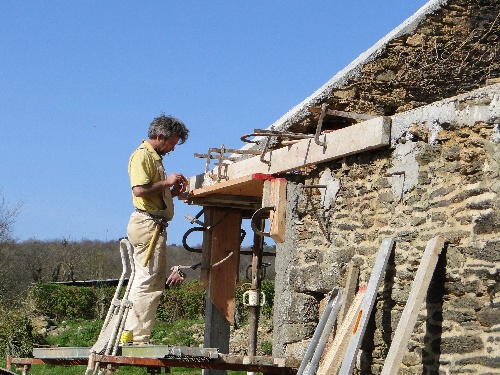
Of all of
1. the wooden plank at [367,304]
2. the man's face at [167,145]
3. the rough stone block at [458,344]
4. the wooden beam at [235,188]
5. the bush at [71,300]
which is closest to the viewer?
the rough stone block at [458,344]

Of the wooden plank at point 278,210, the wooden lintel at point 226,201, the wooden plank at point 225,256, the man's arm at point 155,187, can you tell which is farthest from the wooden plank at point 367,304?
the wooden plank at point 225,256

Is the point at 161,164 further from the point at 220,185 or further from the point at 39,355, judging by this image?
the point at 39,355

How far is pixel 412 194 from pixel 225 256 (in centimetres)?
376

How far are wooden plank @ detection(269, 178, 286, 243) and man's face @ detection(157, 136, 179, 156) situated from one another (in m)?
0.99

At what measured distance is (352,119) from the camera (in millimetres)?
8156

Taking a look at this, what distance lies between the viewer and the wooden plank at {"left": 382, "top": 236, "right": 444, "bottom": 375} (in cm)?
602

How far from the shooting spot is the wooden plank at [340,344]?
6.65 metres

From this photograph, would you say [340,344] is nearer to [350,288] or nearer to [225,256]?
[350,288]

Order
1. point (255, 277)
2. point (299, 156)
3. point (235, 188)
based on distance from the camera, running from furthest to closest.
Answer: point (255, 277)
point (235, 188)
point (299, 156)

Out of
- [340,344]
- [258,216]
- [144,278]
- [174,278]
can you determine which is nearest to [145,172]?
[144,278]

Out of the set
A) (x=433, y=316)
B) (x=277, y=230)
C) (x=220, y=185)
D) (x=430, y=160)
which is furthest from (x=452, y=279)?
(x=220, y=185)

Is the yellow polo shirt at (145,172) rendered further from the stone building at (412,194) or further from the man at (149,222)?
the stone building at (412,194)

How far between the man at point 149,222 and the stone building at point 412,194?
1.05 m

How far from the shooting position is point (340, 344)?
6.70 m
